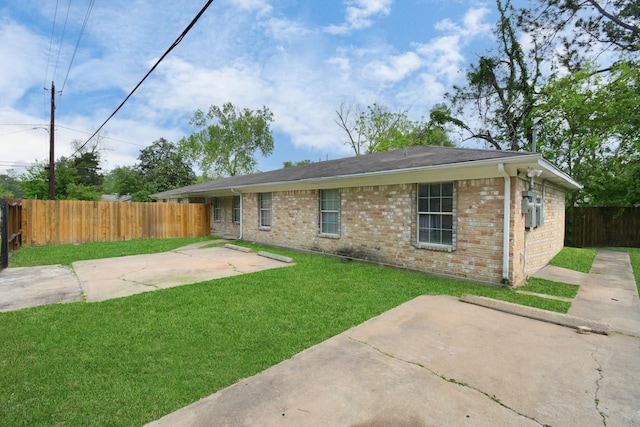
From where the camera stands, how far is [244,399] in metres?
2.47

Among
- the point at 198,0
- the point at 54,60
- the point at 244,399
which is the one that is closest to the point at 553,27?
the point at 198,0

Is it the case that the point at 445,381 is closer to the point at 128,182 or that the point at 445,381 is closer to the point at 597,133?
the point at 597,133

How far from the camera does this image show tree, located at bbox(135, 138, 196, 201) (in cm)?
3275

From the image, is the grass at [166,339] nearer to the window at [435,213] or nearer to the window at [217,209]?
the window at [435,213]

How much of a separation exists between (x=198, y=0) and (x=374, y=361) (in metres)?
5.49

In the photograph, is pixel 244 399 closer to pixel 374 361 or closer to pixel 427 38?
pixel 374 361

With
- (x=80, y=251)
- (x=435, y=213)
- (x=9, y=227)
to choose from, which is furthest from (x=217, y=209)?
(x=435, y=213)

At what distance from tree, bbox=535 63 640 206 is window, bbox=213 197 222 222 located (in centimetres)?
1774

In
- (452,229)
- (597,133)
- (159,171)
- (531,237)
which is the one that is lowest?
(531,237)

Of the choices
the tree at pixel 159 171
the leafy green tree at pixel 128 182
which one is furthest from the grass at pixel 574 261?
the leafy green tree at pixel 128 182

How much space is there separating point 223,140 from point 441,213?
108 ft

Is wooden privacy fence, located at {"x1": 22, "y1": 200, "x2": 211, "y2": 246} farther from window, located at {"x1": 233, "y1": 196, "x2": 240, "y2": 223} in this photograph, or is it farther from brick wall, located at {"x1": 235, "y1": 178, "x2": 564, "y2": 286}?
brick wall, located at {"x1": 235, "y1": 178, "x2": 564, "y2": 286}

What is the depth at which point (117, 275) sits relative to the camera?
689 centimetres

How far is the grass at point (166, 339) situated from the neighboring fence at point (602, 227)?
13.4 metres
